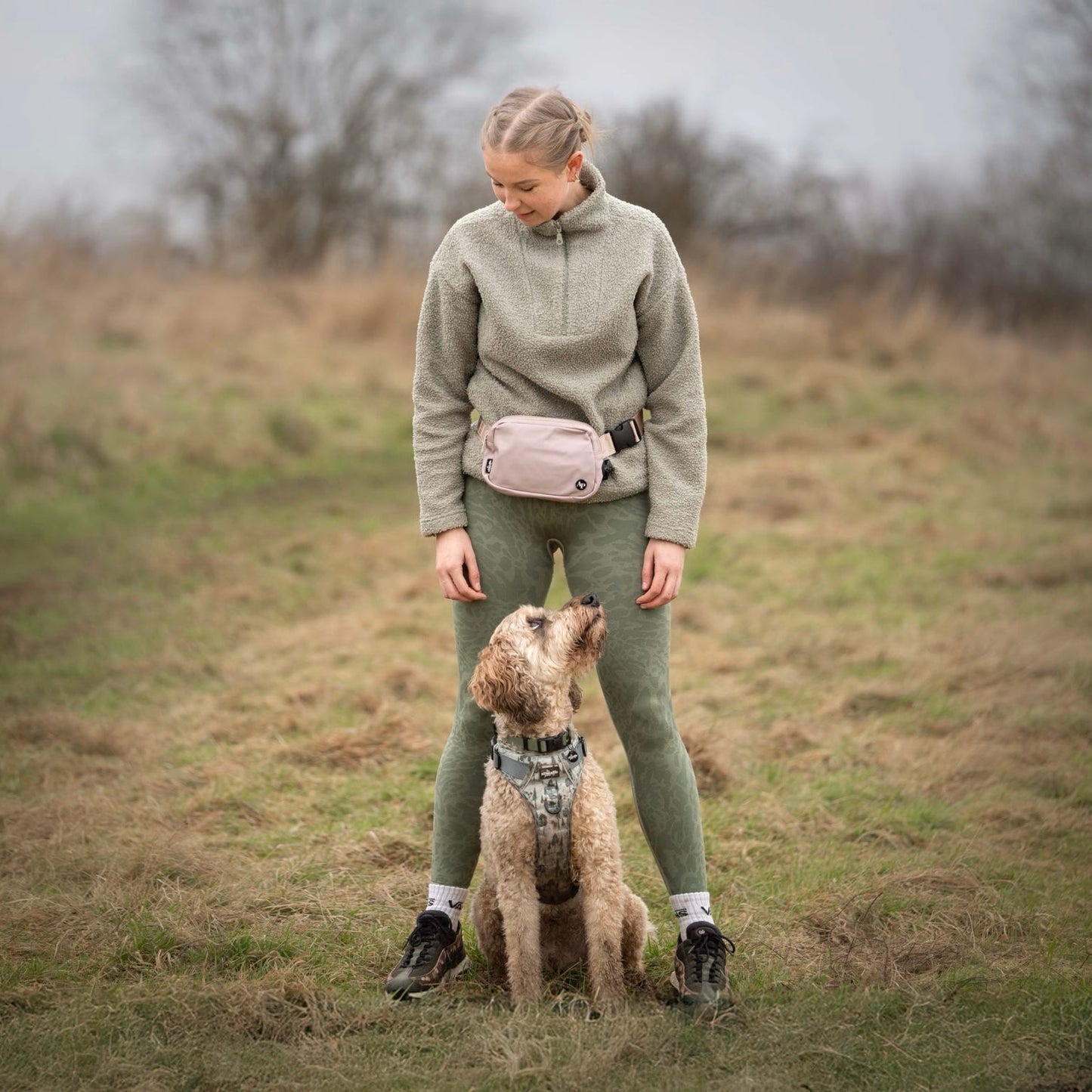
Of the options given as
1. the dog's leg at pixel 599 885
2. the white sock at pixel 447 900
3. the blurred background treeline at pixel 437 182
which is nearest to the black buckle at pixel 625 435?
the dog's leg at pixel 599 885

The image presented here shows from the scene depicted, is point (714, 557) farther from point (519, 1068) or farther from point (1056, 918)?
point (519, 1068)

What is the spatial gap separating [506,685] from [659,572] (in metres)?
0.48

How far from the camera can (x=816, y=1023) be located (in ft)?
9.70

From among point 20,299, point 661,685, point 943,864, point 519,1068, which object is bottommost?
point 943,864

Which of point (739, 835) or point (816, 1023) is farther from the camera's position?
point (739, 835)

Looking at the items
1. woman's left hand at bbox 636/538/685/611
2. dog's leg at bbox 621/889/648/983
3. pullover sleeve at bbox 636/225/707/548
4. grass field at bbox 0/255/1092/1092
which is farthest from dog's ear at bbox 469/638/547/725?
grass field at bbox 0/255/1092/1092

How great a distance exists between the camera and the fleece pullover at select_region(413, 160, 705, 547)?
2.96 metres

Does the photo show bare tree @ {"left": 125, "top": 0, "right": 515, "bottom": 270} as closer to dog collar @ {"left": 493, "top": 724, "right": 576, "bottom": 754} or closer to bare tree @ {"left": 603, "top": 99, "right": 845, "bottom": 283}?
bare tree @ {"left": 603, "top": 99, "right": 845, "bottom": 283}

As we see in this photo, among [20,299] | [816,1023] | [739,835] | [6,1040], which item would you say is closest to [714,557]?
[739,835]

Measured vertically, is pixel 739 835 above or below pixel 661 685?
below

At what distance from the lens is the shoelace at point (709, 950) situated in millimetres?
3111

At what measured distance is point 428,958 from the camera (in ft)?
10.5

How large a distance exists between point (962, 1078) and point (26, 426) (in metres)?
8.55

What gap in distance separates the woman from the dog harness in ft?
0.58
